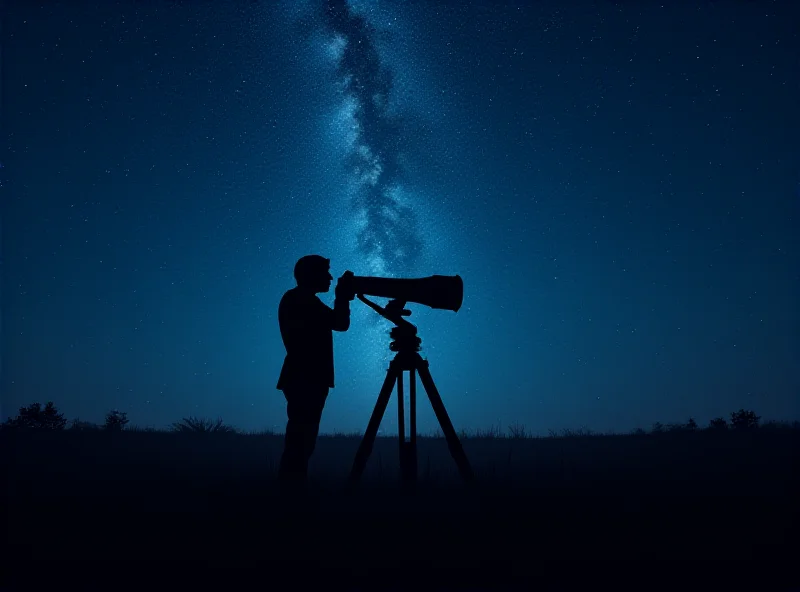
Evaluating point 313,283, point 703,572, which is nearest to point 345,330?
point 313,283

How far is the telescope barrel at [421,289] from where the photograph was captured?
5184 mm

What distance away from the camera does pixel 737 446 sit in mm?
8656

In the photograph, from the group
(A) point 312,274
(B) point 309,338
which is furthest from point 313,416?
(A) point 312,274

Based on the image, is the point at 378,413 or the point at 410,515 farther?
the point at 378,413

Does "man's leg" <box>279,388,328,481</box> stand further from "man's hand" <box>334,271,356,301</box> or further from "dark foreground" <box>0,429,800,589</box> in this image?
"man's hand" <box>334,271,356,301</box>

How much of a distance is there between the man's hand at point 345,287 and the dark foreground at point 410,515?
80.5 inches

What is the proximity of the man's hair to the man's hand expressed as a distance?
1.78 ft

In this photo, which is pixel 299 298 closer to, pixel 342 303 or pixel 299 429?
pixel 342 303

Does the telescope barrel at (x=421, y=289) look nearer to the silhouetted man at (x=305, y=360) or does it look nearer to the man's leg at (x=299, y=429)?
the silhouetted man at (x=305, y=360)

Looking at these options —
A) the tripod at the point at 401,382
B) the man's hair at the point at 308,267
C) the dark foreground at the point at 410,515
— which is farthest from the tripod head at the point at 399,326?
the dark foreground at the point at 410,515

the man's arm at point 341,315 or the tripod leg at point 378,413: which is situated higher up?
the man's arm at point 341,315

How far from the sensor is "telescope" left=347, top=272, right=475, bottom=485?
17.0ft

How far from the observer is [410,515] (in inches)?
152

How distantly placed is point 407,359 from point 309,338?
1145 mm
